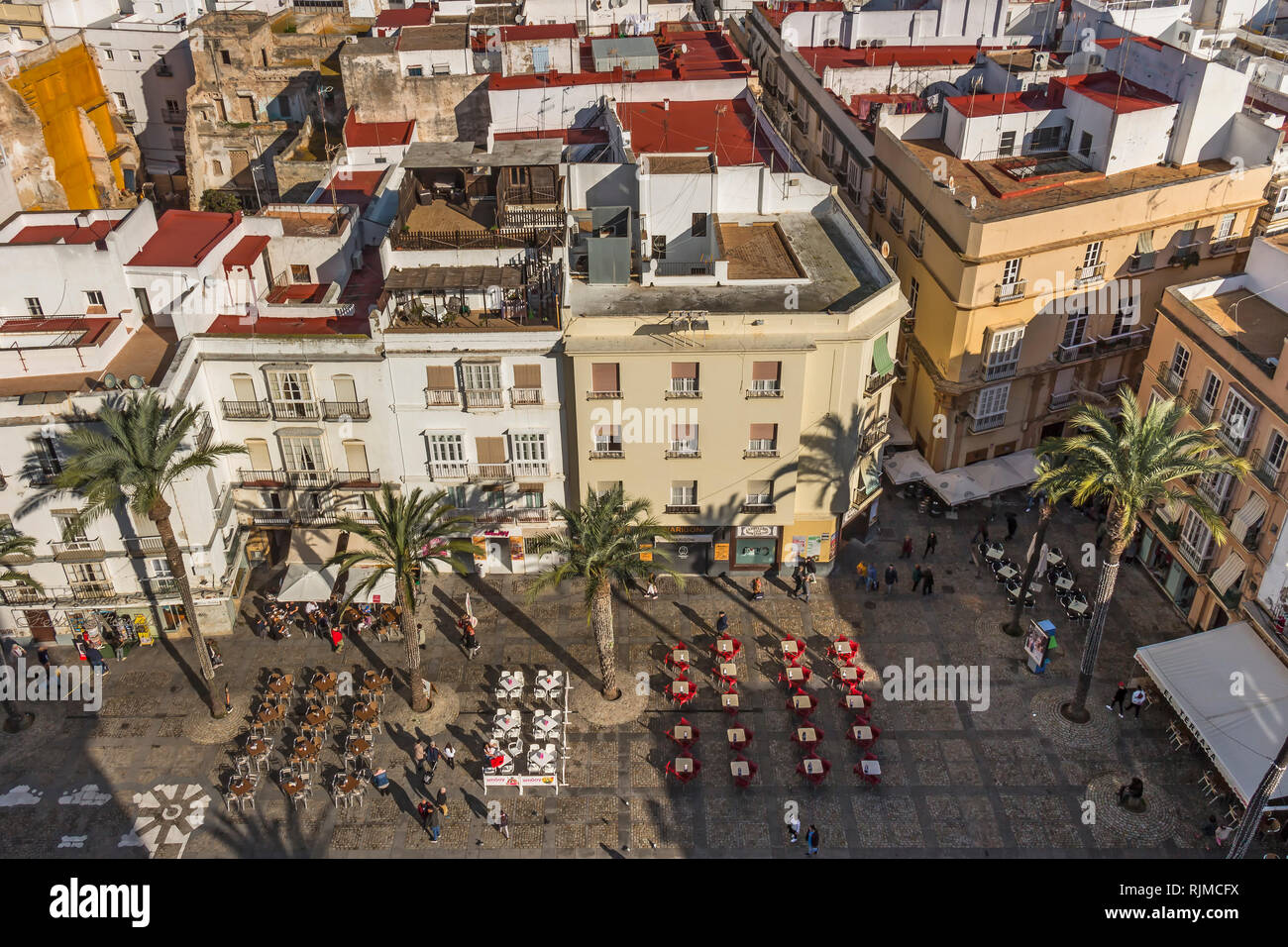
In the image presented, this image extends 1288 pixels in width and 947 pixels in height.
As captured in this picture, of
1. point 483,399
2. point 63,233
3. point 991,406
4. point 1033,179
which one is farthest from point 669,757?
point 63,233

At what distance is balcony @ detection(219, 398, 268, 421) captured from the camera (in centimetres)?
4369

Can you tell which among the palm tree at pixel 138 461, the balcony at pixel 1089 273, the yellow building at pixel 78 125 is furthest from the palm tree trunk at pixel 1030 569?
the yellow building at pixel 78 125

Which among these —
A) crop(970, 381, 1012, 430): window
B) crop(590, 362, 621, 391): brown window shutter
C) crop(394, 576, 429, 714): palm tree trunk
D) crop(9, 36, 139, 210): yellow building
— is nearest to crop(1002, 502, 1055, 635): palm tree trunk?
crop(970, 381, 1012, 430): window

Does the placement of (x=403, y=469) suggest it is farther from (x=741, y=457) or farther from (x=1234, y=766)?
(x=1234, y=766)

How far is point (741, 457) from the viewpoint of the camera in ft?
146

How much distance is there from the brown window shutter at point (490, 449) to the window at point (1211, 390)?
100ft

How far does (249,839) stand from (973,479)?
1463 inches

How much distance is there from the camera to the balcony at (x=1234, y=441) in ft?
135

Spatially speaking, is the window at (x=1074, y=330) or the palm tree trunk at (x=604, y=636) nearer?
the palm tree trunk at (x=604, y=636)

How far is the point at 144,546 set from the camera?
42.7 meters

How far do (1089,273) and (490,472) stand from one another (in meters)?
31.7

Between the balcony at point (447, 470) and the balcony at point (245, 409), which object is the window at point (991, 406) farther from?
the balcony at point (245, 409)

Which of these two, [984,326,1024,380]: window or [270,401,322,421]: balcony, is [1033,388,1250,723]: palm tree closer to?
[984,326,1024,380]: window

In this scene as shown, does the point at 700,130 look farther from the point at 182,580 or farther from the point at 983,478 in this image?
the point at 182,580
